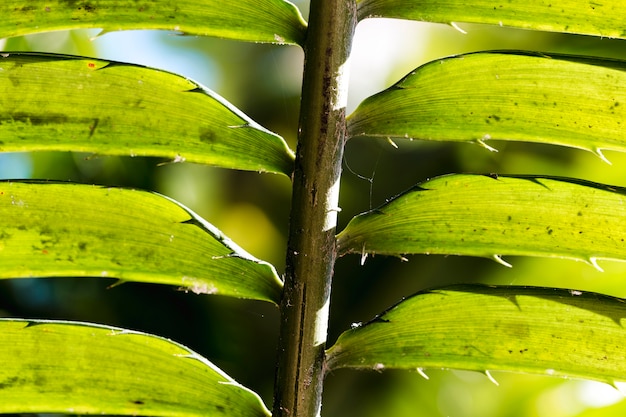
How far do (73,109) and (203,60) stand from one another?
1390 millimetres

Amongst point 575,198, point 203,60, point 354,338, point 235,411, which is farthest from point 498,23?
point 203,60

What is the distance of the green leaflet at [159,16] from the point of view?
0.57 meters

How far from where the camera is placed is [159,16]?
568 millimetres

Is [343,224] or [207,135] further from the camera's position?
[343,224]

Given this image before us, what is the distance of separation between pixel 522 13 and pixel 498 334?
29 cm

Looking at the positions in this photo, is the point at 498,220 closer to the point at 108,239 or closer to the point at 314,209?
the point at 314,209

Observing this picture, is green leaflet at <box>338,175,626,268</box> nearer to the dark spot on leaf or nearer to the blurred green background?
the dark spot on leaf

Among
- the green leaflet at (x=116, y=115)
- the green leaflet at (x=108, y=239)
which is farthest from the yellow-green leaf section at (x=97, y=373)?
the green leaflet at (x=116, y=115)

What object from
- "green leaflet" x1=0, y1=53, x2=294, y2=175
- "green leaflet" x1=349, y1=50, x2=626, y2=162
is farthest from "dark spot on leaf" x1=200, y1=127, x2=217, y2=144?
"green leaflet" x1=349, y1=50, x2=626, y2=162

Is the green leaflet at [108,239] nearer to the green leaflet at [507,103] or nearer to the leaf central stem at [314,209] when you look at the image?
the leaf central stem at [314,209]

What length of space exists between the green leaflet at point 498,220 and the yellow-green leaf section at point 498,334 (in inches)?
1.7

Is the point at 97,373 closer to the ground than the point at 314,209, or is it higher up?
closer to the ground

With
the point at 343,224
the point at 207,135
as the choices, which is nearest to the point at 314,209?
the point at 207,135

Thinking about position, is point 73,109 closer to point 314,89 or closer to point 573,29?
point 314,89
